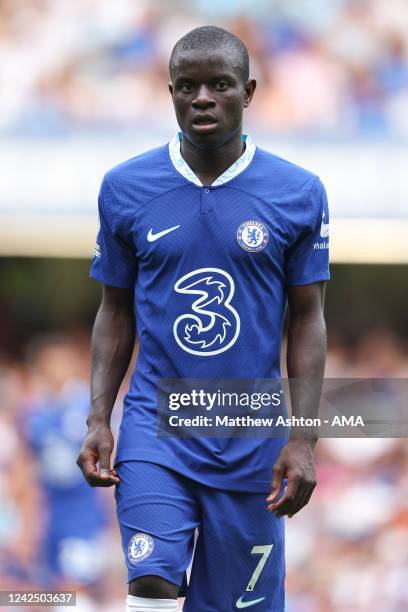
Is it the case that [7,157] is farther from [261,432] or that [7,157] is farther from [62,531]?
[261,432]

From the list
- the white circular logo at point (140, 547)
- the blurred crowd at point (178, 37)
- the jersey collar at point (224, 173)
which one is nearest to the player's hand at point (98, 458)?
the white circular logo at point (140, 547)

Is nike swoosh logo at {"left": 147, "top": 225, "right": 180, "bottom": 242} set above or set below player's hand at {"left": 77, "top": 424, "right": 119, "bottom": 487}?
above

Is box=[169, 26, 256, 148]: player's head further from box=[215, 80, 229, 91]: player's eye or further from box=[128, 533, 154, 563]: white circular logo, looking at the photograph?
box=[128, 533, 154, 563]: white circular logo

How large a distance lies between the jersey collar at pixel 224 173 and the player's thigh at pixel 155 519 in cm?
108

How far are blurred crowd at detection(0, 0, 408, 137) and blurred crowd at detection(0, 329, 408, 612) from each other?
8.32 ft

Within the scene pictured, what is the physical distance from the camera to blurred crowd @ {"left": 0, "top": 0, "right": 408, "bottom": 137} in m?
12.2

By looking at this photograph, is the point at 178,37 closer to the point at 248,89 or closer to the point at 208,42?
the point at 248,89

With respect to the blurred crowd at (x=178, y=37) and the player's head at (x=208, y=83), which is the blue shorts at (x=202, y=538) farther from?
the blurred crowd at (x=178, y=37)

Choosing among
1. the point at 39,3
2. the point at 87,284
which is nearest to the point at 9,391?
the point at 87,284

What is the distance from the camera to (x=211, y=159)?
532 centimetres

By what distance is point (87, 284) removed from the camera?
1369cm

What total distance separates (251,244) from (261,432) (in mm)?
698

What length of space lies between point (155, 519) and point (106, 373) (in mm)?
637

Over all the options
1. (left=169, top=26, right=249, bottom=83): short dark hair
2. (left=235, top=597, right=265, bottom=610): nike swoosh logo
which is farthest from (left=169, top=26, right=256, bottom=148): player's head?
(left=235, top=597, right=265, bottom=610): nike swoosh logo
